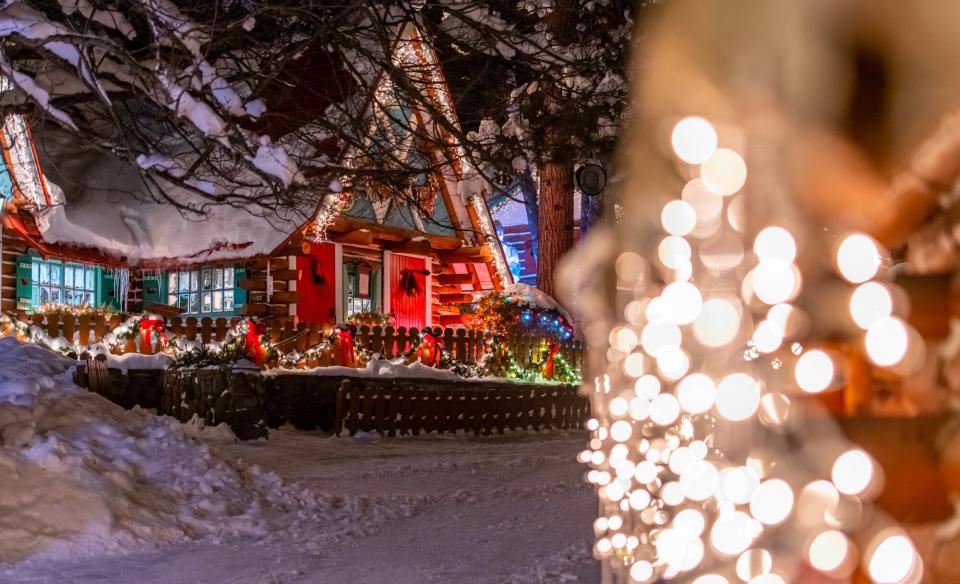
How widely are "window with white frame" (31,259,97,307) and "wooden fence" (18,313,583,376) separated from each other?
2603mm

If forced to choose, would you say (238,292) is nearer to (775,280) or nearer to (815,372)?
(775,280)

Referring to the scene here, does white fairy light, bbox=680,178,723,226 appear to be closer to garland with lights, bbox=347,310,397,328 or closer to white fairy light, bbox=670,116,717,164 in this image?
white fairy light, bbox=670,116,717,164

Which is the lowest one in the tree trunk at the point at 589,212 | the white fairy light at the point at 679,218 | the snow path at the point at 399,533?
the snow path at the point at 399,533

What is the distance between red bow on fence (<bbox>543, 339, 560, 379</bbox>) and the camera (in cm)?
2105

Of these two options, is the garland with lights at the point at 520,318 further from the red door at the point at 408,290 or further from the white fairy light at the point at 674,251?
the white fairy light at the point at 674,251

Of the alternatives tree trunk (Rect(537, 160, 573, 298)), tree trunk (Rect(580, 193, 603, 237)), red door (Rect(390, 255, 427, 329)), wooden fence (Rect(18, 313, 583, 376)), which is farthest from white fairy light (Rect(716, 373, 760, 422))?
red door (Rect(390, 255, 427, 329))

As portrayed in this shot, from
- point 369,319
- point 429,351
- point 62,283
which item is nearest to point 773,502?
point 429,351

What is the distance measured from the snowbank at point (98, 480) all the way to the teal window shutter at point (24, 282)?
1077cm

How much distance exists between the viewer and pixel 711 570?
214 centimetres

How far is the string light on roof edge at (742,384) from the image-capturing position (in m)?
1.64

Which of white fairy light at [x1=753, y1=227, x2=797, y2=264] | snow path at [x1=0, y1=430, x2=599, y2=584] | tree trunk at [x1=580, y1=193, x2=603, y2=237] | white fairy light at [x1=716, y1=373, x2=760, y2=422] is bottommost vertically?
snow path at [x1=0, y1=430, x2=599, y2=584]

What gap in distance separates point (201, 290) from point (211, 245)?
8.20ft

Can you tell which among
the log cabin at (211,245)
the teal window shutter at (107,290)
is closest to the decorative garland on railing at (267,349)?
the log cabin at (211,245)

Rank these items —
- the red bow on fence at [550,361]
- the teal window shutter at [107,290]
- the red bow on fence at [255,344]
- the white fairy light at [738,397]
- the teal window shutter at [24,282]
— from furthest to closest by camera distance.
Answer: the teal window shutter at [107,290], the red bow on fence at [550,361], the teal window shutter at [24,282], the red bow on fence at [255,344], the white fairy light at [738,397]
